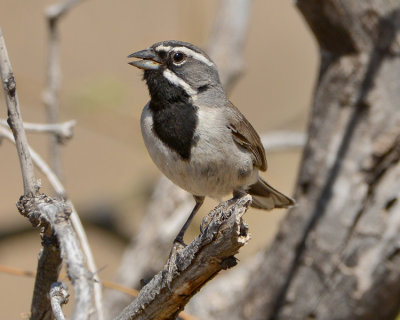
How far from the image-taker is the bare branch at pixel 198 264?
2752 millimetres

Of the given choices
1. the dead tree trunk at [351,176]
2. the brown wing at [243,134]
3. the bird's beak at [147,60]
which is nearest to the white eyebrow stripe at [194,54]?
the bird's beak at [147,60]

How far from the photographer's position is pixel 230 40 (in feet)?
19.5

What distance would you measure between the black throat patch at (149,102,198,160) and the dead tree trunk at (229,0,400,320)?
123 centimetres

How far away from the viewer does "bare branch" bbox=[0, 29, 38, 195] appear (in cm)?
251

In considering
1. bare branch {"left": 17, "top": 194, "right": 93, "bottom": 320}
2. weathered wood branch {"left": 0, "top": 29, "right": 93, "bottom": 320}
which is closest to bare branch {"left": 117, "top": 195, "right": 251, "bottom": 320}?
weathered wood branch {"left": 0, "top": 29, "right": 93, "bottom": 320}

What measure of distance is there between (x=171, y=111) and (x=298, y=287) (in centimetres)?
171

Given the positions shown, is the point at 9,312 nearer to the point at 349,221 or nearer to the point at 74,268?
the point at 349,221

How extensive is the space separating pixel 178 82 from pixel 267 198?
1157 mm

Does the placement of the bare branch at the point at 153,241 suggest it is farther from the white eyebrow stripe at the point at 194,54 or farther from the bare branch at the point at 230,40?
the white eyebrow stripe at the point at 194,54

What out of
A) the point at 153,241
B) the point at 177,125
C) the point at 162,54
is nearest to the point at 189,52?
the point at 162,54

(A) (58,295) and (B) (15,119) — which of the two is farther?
(B) (15,119)

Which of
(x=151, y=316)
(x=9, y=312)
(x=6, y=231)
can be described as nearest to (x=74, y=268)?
(x=151, y=316)

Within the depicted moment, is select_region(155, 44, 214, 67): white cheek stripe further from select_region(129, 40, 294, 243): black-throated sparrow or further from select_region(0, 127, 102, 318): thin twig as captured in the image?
select_region(0, 127, 102, 318): thin twig

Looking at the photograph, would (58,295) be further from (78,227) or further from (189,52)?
(189,52)
